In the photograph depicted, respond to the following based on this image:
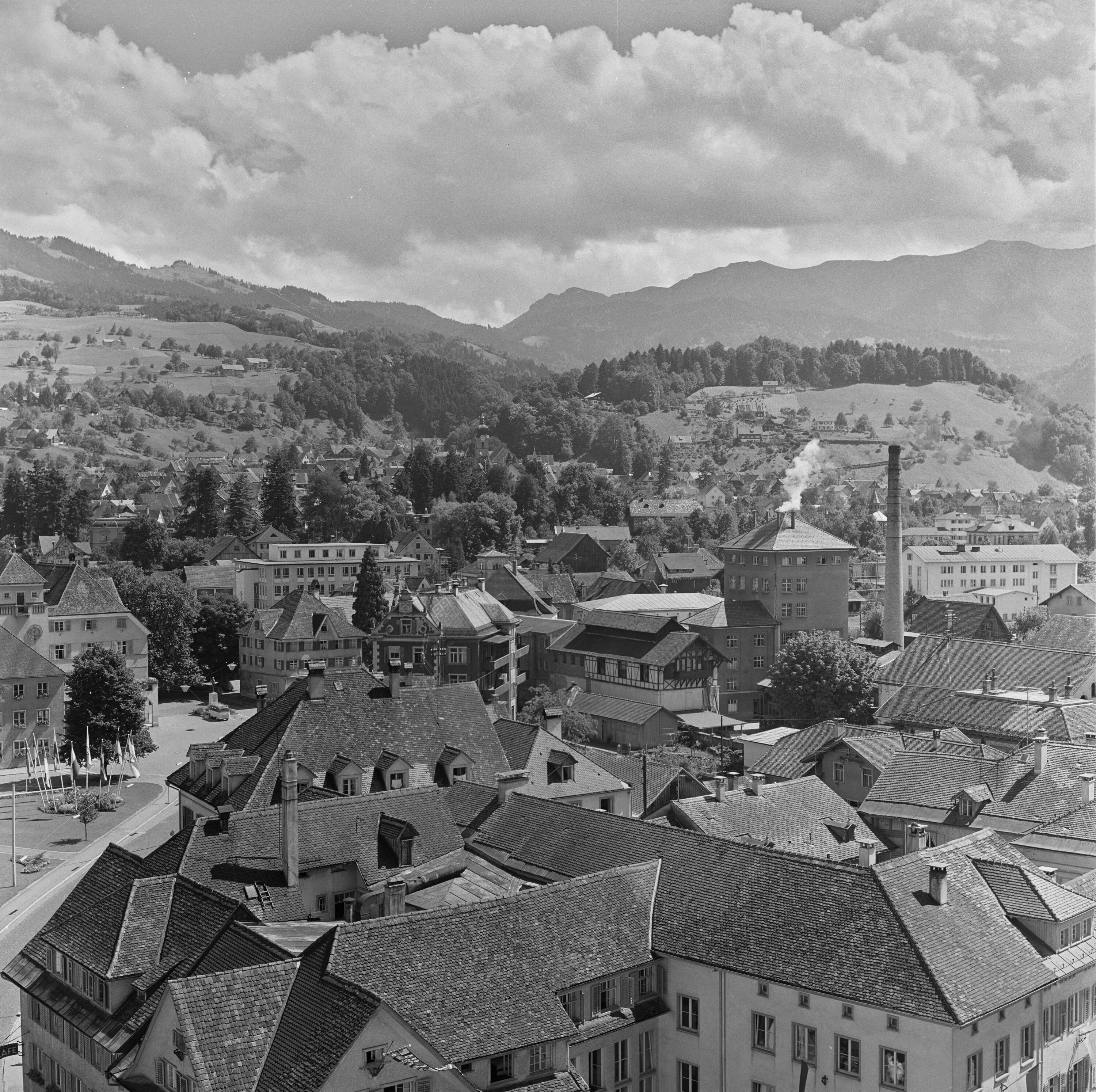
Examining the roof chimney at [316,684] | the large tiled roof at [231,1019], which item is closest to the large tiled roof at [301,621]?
the roof chimney at [316,684]

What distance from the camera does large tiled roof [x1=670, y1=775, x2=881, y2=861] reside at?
4381 centimetres

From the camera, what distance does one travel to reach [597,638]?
308 feet

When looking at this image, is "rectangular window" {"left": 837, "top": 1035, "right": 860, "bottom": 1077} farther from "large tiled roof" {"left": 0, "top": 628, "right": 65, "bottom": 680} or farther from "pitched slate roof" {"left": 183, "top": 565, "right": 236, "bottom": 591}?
"pitched slate roof" {"left": 183, "top": 565, "right": 236, "bottom": 591}

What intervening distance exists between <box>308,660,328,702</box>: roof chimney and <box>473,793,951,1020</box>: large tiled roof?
1494 cm

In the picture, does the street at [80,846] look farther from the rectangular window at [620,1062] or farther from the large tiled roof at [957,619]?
the large tiled roof at [957,619]

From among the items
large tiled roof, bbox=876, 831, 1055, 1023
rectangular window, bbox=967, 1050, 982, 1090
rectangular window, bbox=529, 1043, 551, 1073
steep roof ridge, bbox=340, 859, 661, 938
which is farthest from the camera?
large tiled roof, bbox=876, 831, 1055, 1023

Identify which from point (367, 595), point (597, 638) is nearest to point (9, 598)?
point (367, 595)

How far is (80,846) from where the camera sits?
204 feet

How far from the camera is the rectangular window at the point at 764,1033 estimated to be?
2953cm

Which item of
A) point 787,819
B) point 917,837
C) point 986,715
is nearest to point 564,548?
point 986,715

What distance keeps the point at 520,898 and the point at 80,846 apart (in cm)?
3762

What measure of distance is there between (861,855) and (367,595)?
256ft

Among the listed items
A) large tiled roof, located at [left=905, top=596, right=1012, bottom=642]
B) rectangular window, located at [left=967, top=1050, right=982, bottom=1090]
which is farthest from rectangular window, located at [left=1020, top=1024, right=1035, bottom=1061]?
large tiled roof, located at [left=905, top=596, right=1012, bottom=642]

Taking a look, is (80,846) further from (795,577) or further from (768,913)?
(795,577)
